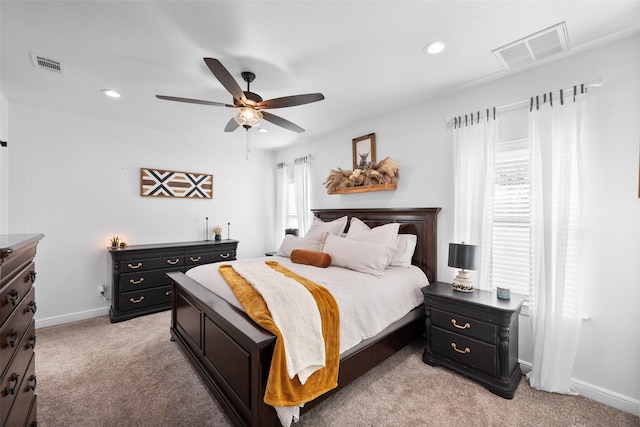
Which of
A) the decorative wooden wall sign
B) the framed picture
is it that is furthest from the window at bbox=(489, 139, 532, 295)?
the decorative wooden wall sign

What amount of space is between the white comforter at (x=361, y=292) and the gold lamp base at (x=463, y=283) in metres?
0.39

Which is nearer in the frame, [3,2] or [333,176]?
[3,2]

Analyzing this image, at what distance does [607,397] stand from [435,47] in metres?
2.98

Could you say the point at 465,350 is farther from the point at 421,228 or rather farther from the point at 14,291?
the point at 14,291

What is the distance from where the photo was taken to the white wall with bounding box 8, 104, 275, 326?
3.37m

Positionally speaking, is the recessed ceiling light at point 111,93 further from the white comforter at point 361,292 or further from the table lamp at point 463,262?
the table lamp at point 463,262

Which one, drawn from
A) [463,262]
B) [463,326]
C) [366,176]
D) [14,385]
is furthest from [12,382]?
[366,176]

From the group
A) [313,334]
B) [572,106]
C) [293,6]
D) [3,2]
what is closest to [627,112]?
[572,106]

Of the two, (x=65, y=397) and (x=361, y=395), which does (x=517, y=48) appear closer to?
(x=361, y=395)

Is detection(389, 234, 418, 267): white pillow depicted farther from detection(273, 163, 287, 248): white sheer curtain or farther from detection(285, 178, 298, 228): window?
detection(273, 163, 287, 248): white sheer curtain

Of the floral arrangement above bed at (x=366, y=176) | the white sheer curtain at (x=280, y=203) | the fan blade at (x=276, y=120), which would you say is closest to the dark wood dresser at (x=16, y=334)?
the fan blade at (x=276, y=120)

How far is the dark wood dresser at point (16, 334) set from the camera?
109 centimetres

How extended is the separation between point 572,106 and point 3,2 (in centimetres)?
406

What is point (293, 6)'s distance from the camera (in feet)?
5.64
